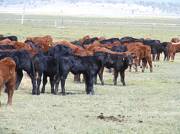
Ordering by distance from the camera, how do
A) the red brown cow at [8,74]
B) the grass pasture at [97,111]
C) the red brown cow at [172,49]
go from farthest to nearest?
1. the red brown cow at [172,49]
2. the red brown cow at [8,74]
3. the grass pasture at [97,111]

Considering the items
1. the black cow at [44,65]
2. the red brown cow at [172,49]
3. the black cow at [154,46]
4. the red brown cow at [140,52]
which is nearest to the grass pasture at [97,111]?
the black cow at [44,65]

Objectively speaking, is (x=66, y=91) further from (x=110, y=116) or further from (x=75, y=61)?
(x=110, y=116)

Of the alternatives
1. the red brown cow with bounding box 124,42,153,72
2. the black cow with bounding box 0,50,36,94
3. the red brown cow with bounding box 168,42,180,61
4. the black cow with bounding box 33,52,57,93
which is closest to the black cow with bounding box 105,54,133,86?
the black cow with bounding box 33,52,57,93

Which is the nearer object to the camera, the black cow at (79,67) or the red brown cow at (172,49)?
the black cow at (79,67)

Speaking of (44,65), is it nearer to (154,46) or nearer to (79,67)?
(79,67)

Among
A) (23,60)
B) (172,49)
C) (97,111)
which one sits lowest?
(172,49)

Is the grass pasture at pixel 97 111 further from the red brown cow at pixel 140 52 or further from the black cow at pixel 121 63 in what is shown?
the red brown cow at pixel 140 52

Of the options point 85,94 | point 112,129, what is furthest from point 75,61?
point 112,129

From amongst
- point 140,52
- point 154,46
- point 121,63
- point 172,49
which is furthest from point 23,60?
point 172,49

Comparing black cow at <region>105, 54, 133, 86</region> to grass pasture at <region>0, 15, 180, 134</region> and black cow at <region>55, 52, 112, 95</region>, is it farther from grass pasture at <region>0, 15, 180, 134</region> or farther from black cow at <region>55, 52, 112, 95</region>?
black cow at <region>55, 52, 112, 95</region>

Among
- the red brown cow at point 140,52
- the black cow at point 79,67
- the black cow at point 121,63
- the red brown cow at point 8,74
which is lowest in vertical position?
the red brown cow at point 140,52

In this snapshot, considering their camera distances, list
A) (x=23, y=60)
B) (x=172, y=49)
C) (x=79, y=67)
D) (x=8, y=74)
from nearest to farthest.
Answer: (x=8, y=74)
(x=23, y=60)
(x=79, y=67)
(x=172, y=49)

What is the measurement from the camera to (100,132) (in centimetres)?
1399

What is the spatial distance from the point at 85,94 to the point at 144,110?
409cm
